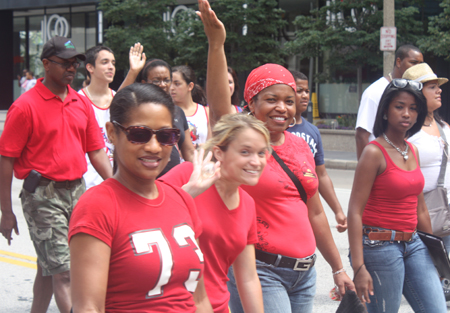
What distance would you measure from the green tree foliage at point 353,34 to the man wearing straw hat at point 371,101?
1112 cm

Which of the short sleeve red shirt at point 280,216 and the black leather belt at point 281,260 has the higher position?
the short sleeve red shirt at point 280,216

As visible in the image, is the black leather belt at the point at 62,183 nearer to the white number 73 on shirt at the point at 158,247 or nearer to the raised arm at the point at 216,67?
the raised arm at the point at 216,67

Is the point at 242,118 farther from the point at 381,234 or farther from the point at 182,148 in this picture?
the point at 182,148

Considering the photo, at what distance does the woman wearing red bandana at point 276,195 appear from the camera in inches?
113

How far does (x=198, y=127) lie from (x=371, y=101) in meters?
1.77

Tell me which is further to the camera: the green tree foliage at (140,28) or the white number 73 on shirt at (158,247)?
the green tree foliage at (140,28)

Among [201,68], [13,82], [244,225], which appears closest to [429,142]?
[244,225]

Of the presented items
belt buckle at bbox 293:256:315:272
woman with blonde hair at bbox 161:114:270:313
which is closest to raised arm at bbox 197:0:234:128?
woman with blonde hair at bbox 161:114:270:313

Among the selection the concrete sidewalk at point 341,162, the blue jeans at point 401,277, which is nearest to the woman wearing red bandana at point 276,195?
the blue jeans at point 401,277

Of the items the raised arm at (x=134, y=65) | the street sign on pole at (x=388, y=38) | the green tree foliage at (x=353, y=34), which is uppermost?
the green tree foliage at (x=353, y=34)

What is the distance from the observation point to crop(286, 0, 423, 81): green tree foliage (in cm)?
1645

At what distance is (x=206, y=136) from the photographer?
5898mm

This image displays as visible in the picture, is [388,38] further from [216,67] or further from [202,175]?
[202,175]

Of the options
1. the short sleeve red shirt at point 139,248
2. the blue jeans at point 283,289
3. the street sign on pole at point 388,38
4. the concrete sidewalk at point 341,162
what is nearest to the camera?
the short sleeve red shirt at point 139,248
